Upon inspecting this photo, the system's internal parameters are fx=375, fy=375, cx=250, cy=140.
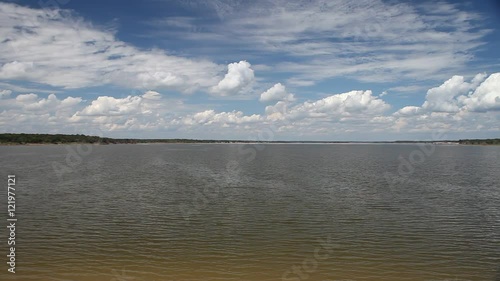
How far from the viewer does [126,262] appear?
60.3ft

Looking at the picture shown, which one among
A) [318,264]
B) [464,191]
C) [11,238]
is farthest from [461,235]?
[11,238]

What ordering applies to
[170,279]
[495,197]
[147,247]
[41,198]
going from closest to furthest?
1. [170,279]
2. [147,247]
3. [41,198]
4. [495,197]

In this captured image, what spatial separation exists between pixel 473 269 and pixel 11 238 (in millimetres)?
24723

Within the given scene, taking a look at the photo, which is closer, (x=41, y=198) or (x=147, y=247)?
(x=147, y=247)

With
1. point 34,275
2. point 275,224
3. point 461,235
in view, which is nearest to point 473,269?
Result: point 461,235

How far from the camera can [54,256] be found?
19.0m

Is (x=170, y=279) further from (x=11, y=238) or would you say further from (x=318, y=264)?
(x=11, y=238)

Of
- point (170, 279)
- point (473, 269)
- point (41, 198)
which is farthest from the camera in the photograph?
point (41, 198)

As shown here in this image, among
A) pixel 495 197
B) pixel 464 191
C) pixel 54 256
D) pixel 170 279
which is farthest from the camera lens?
pixel 464 191

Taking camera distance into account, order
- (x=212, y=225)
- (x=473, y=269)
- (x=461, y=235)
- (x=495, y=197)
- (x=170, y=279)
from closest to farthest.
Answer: (x=170, y=279) → (x=473, y=269) → (x=461, y=235) → (x=212, y=225) → (x=495, y=197)

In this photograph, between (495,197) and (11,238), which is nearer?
(11,238)

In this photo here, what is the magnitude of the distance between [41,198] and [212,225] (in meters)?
20.2

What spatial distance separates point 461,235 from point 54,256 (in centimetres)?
2379

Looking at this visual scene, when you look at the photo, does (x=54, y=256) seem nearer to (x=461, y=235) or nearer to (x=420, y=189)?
(x=461, y=235)
